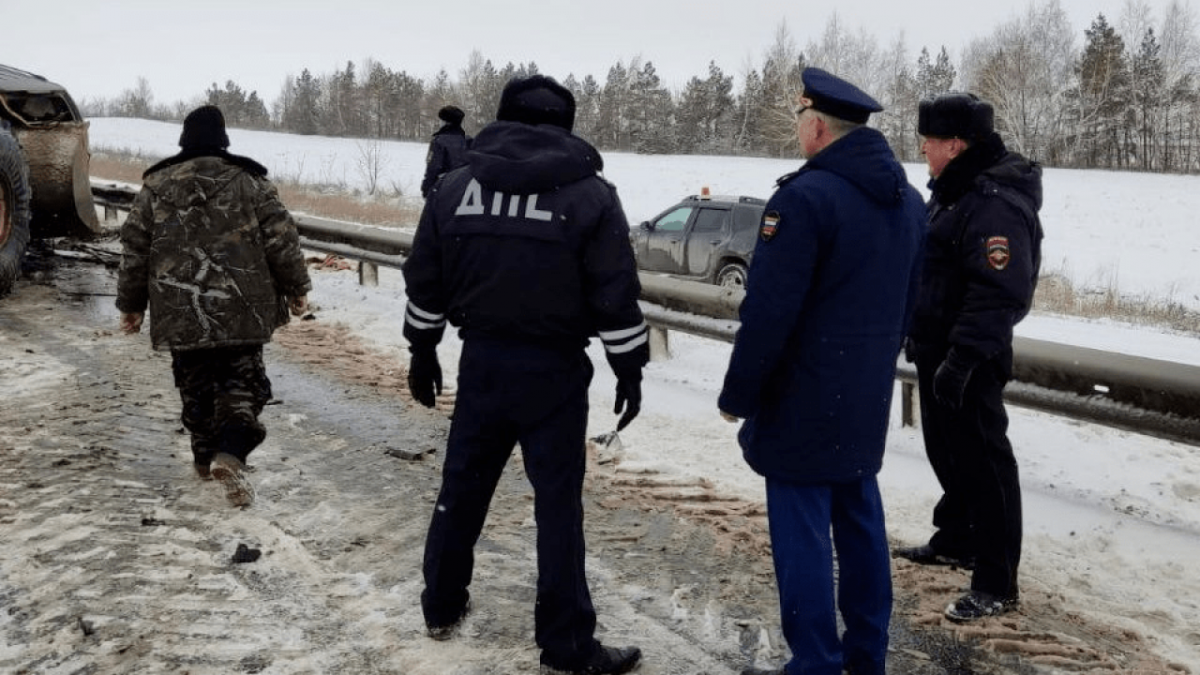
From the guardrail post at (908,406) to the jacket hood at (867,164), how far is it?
10.2 feet

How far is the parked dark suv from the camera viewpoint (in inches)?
557

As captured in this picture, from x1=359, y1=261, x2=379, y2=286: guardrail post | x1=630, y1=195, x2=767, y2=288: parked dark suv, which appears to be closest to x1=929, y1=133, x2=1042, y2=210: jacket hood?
x1=359, y1=261, x2=379, y2=286: guardrail post

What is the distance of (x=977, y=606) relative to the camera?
12.0 ft

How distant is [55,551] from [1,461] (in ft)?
4.52

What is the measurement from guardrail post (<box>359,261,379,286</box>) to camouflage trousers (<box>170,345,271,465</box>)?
6145 millimetres

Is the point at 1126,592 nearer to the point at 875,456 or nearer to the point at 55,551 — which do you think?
the point at 875,456

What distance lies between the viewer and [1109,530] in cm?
444

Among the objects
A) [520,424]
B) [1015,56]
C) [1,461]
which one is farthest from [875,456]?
[1015,56]

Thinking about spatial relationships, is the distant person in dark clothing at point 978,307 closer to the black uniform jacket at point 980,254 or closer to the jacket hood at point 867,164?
the black uniform jacket at point 980,254

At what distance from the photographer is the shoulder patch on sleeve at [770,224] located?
295 centimetres

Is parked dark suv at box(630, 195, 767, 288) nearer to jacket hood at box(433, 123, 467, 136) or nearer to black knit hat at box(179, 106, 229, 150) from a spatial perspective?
jacket hood at box(433, 123, 467, 136)

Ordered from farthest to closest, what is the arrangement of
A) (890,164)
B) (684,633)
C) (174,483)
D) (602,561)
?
(174,483) → (602,561) → (684,633) → (890,164)

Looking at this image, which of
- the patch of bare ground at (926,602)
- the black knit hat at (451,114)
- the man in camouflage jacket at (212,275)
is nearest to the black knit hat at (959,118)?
the patch of bare ground at (926,602)

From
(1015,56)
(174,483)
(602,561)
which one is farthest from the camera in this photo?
(1015,56)
